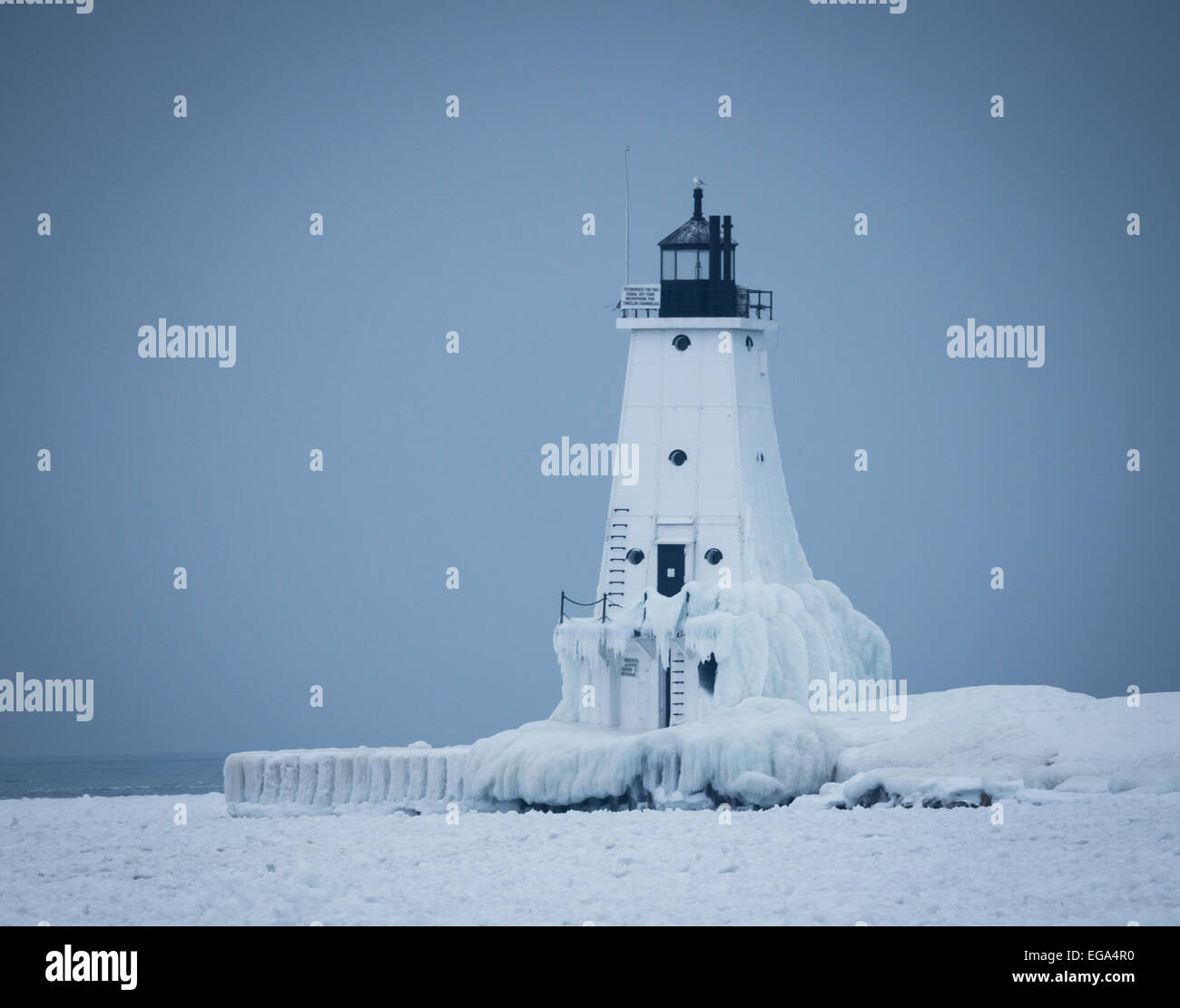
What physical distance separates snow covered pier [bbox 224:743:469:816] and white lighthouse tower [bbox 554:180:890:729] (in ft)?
11.5

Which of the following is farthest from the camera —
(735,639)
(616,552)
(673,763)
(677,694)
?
(616,552)

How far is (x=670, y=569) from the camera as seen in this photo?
150 ft

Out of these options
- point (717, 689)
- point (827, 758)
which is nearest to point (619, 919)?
point (827, 758)

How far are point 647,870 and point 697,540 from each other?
1491cm

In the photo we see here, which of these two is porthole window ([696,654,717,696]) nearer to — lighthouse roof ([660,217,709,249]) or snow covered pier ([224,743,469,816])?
snow covered pier ([224,743,469,816])

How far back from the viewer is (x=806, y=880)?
3008 centimetres

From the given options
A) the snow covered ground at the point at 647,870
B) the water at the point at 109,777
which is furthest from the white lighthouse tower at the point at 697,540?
the water at the point at 109,777

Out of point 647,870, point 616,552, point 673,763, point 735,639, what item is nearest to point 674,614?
point 735,639

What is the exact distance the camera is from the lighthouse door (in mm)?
45656

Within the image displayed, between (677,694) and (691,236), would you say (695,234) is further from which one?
(677,694)

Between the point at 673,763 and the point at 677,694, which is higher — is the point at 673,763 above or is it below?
below

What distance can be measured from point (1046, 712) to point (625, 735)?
28.2 feet

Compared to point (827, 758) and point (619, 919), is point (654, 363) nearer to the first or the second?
point (827, 758)

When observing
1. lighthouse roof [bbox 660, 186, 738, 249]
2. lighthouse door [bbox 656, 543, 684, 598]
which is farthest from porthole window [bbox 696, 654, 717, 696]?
lighthouse roof [bbox 660, 186, 738, 249]
